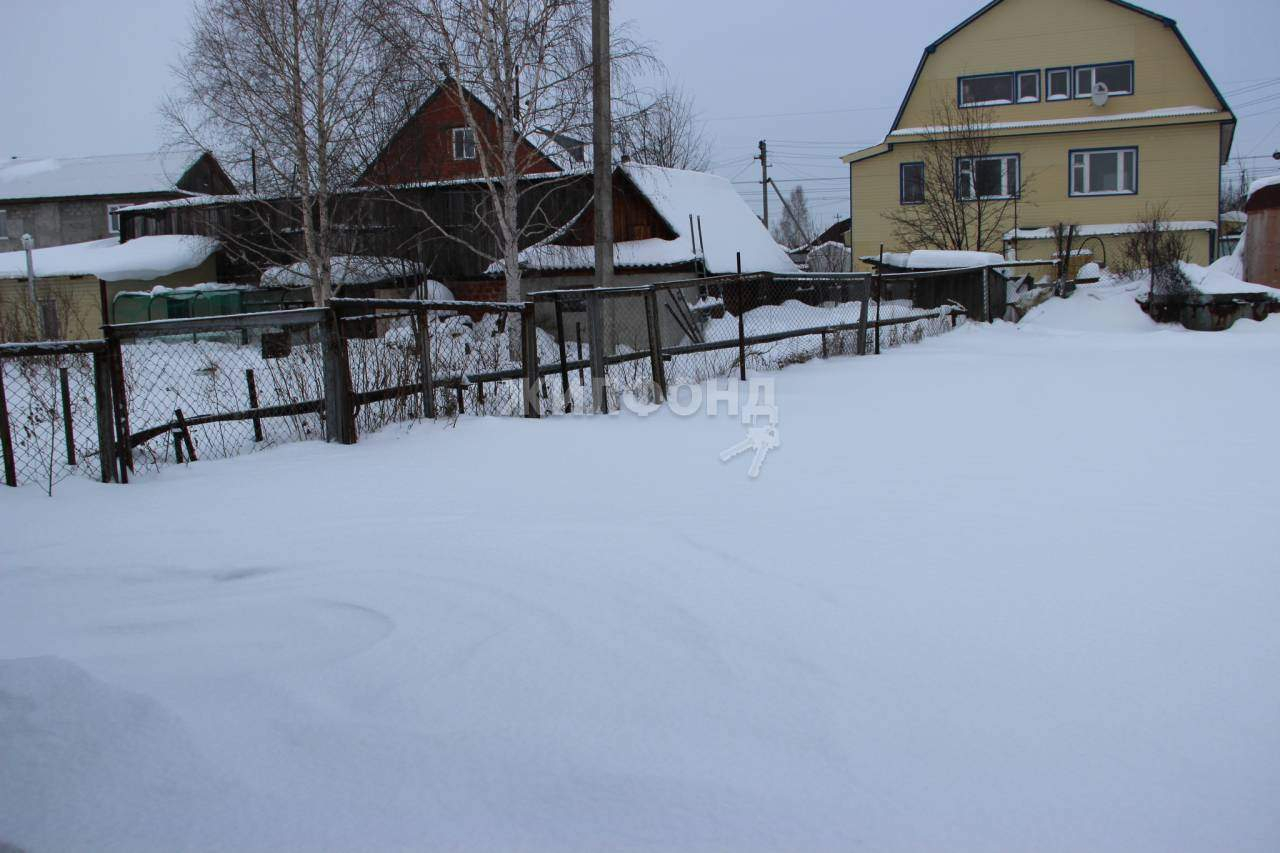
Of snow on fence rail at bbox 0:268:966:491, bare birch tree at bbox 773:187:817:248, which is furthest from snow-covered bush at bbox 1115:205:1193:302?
bare birch tree at bbox 773:187:817:248

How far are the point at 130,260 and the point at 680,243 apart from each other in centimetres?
1757

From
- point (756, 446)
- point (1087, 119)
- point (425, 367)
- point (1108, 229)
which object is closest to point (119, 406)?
point (425, 367)

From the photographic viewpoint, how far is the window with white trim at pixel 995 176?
95.5ft

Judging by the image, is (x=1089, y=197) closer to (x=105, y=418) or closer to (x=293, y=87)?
(x=293, y=87)

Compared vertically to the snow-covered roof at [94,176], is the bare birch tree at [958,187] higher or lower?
lower

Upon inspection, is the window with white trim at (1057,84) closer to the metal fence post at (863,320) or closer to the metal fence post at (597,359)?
the metal fence post at (863,320)

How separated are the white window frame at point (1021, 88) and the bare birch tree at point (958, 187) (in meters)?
1.25

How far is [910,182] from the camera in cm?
3069

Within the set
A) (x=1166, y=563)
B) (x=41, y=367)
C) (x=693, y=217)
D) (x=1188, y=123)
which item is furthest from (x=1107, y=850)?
(x=1188, y=123)

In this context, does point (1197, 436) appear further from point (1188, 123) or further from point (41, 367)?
point (1188, 123)

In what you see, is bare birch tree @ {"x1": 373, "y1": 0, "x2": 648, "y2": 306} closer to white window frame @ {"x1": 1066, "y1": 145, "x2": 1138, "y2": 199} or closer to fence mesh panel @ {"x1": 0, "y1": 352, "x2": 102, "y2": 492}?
fence mesh panel @ {"x1": 0, "y1": 352, "x2": 102, "y2": 492}

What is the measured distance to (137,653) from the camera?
329 centimetres

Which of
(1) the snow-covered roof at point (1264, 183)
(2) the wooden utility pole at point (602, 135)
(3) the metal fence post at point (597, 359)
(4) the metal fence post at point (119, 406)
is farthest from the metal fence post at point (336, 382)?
(1) the snow-covered roof at point (1264, 183)

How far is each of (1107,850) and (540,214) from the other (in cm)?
2249
